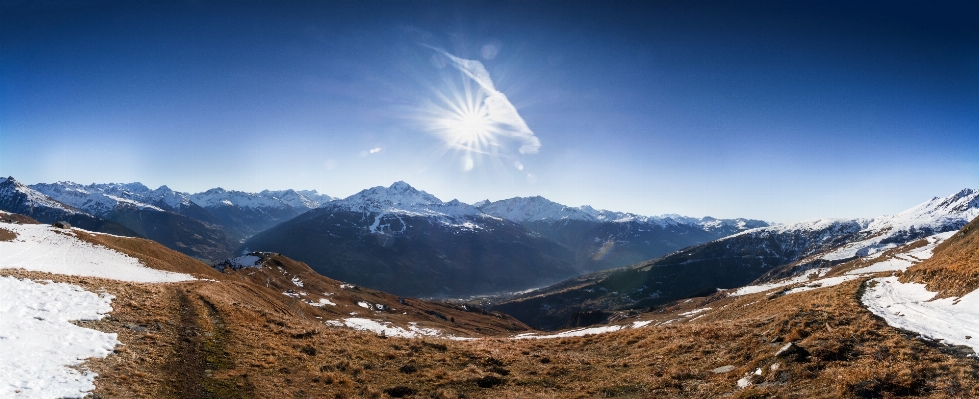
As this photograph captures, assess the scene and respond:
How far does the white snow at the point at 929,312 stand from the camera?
49.6 ft

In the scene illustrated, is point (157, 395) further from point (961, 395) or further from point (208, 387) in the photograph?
point (961, 395)

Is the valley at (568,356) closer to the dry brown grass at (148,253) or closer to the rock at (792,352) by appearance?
the rock at (792,352)

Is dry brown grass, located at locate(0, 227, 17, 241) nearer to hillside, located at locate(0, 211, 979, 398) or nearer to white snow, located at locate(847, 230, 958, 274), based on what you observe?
hillside, located at locate(0, 211, 979, 398)

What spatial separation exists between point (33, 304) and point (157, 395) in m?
13.9

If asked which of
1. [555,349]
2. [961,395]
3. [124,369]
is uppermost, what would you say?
[961,395]

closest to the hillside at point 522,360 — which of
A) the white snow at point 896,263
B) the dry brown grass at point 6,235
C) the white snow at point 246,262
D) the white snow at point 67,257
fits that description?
the white snow at point 67,257

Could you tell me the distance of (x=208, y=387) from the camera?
16.2 metres

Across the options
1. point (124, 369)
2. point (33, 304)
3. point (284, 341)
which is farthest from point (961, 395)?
point (33, 304)

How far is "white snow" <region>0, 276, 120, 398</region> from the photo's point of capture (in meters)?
13.6

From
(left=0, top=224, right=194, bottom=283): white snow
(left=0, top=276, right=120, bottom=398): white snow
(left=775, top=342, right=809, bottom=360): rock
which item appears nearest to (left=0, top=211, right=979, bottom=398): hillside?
(left=775, top=342, right=809, bottom=360): rock

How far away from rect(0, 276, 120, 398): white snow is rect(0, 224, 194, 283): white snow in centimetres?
3551

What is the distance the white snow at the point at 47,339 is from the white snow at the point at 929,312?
30.4m

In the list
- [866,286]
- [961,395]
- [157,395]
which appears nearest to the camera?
[961,395]

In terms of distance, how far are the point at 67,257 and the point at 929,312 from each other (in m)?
92.0
